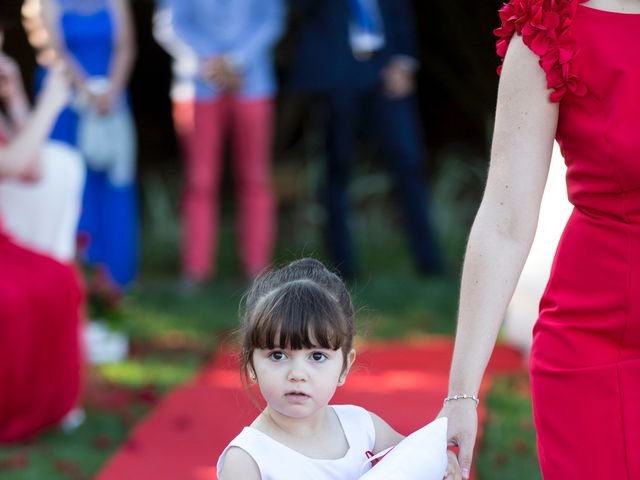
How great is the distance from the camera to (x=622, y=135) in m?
2.01

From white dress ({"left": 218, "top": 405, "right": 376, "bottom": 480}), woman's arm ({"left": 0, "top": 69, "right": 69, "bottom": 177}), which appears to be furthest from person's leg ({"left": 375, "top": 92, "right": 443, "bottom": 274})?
white dress ({"left": 218, "top": 405, "right": 376, "bottom": 480})

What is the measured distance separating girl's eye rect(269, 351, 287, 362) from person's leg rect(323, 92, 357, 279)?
537cm

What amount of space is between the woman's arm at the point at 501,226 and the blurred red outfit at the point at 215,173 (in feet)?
17.7

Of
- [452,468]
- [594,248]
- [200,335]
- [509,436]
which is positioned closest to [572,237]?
[594,248]

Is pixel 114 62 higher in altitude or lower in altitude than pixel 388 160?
higher

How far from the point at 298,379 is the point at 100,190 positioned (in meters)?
5.27

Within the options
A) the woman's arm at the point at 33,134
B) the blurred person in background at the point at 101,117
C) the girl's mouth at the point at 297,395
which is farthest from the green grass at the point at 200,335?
the woman's arm at the point at 33,134

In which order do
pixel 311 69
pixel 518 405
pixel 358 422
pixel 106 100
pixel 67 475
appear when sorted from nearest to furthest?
pixel 358 422
pixel 67 475
pixel 518 405
pixel 106 100
pixel 311 69

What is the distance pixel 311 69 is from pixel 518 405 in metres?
3.05

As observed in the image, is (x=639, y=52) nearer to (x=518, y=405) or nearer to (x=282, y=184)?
(x=518, y=405)

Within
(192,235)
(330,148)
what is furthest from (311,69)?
(192,235)

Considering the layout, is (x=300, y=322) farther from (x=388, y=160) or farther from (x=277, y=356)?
(x=388, y=160)

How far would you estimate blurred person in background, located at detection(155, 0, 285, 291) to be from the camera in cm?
732

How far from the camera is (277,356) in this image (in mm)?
2189
